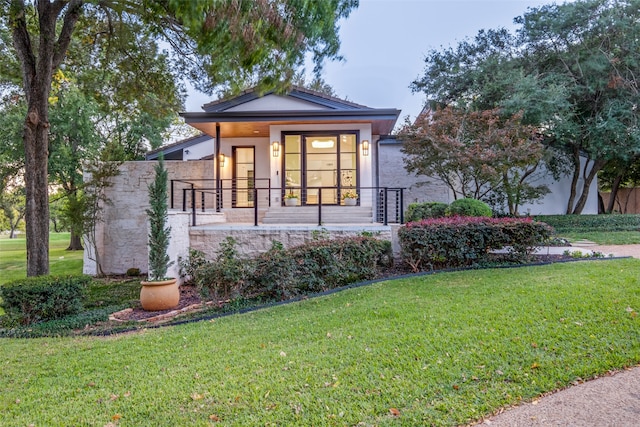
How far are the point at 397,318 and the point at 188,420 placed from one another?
263 cm

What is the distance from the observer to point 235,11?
14.4 feet

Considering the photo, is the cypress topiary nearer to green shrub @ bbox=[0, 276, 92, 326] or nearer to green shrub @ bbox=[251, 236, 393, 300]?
green shrub @ bbox=[0, 276, 92, 326]

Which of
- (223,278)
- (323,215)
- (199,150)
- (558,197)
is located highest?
(199,150)

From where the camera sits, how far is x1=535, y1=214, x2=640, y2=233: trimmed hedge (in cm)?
1361

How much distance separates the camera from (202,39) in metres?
4.67

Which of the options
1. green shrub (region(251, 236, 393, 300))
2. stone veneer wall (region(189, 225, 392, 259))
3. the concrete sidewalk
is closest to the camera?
the concrete sidewalk

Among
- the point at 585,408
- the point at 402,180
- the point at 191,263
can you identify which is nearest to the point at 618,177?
the point at 402,180

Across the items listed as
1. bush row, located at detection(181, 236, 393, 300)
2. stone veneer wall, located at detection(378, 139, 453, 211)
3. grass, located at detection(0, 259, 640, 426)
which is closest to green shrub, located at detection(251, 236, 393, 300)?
bush row, located at detection(181, 236, 393, 300)

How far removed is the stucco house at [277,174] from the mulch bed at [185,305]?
1.40 metres

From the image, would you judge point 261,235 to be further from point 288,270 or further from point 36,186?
point 36,186

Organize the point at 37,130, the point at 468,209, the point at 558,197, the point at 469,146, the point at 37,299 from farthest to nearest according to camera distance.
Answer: the point at 558,197 → the point at 469,146 → the point at 468,209 → the point at 37,130 → the point at 37,299

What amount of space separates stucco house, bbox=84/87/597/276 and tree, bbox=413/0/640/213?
14.5 ft

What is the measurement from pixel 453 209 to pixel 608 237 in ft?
21.2

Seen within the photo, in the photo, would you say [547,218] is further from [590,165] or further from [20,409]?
[20,409]
